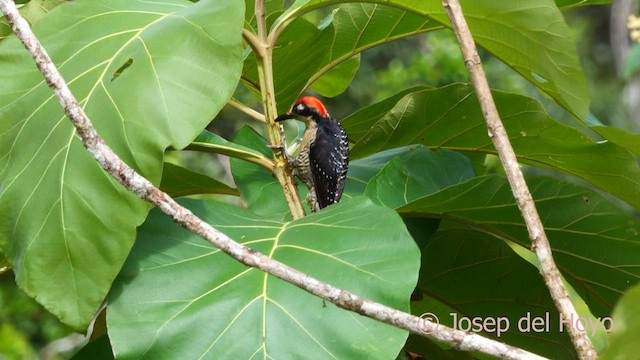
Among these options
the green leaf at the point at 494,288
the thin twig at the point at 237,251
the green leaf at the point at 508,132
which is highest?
the thin twig at the point at 237,251

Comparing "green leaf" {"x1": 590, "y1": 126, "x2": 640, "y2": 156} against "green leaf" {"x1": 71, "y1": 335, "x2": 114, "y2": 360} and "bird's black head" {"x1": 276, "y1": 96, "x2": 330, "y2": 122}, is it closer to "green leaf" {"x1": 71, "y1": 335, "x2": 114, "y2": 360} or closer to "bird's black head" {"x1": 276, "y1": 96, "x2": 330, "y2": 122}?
"green leaf" {"x1": 71, "y1": 335, "x2": 114, "y2": 360}

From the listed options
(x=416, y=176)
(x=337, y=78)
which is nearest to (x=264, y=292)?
(x=416, y=176)

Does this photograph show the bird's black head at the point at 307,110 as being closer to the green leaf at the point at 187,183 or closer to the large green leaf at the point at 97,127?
the green leaf at the point at 187,183

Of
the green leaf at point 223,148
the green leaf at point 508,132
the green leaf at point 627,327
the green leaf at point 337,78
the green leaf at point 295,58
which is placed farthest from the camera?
the green leaf at point 337,78

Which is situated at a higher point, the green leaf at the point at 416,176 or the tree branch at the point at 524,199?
the tree branch at the point at 524,199

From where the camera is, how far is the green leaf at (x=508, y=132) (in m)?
1.61

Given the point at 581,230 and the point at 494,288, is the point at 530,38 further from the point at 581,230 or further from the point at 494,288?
the point at 494,288

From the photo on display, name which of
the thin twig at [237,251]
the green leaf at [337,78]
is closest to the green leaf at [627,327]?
the thin twig at [237,251]

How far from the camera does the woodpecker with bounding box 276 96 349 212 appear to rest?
2.11 meters

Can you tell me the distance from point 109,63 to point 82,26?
0.34 ft

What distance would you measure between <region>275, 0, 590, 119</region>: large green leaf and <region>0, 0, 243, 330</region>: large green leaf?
276 millimetres

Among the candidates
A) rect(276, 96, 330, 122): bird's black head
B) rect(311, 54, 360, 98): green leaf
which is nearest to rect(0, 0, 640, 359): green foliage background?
rect(311, 54, 360, 98): green leaf

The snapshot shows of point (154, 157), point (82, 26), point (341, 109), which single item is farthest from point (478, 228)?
point (341, 109)

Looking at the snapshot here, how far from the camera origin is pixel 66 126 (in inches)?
49.7
